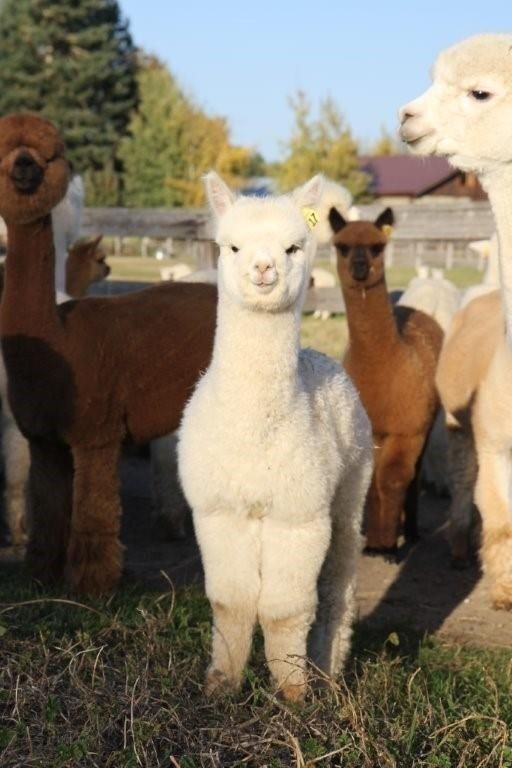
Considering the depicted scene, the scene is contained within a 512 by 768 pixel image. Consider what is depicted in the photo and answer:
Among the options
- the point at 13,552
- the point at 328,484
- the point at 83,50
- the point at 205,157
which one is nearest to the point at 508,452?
the point at 328,484

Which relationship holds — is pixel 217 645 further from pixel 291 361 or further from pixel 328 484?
pixel 291 361

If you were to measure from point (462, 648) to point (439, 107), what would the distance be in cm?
238

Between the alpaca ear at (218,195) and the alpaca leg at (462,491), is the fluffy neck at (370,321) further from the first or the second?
the alpaca ear at (218,195)

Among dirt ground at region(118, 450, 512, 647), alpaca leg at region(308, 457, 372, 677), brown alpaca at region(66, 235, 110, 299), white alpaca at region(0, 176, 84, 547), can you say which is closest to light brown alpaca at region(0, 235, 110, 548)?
white alpaca at region(0, 176, 84, 547)

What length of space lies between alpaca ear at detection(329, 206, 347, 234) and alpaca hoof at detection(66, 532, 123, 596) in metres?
2.62

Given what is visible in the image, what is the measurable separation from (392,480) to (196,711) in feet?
11.7

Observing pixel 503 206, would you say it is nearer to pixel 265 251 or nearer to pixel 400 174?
pixel 265 251

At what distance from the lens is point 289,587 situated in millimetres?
4219

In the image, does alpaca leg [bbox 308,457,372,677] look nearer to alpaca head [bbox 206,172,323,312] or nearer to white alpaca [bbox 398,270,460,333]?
alpaca head [bbox 206,172,323,312]

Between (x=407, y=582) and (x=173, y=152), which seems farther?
(x=173, y=152)

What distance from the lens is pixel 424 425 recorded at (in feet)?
24.2

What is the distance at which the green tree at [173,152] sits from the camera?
153 ft

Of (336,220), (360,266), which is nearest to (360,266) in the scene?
(360,266)

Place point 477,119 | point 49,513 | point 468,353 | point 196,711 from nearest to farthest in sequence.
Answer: point 196,711 < point 477,119 < point 49,513 < point 468,353
